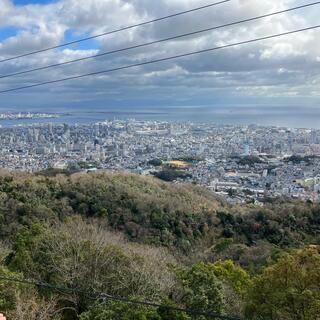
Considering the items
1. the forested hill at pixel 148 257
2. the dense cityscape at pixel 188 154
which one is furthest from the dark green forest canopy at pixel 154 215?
the dense cityscape at pixel 188 154

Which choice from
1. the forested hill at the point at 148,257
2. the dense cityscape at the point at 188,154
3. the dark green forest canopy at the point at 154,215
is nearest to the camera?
the forested hill at the point at 148,257

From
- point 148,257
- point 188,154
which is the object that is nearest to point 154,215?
point 148,257

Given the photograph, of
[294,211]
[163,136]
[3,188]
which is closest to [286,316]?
[294,211]

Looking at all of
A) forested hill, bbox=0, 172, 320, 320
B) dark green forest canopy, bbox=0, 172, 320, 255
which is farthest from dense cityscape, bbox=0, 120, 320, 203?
forested hill, bbox=0, 172, 320, 320

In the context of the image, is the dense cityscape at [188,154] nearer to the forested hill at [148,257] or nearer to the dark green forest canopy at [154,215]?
the dark green forest canopy at [154,215]

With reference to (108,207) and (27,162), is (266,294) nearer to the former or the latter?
(108,207)

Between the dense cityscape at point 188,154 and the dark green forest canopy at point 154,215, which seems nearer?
the dark green forest canopy at point 154,215

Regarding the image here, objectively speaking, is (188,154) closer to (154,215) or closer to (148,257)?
(154,215)
